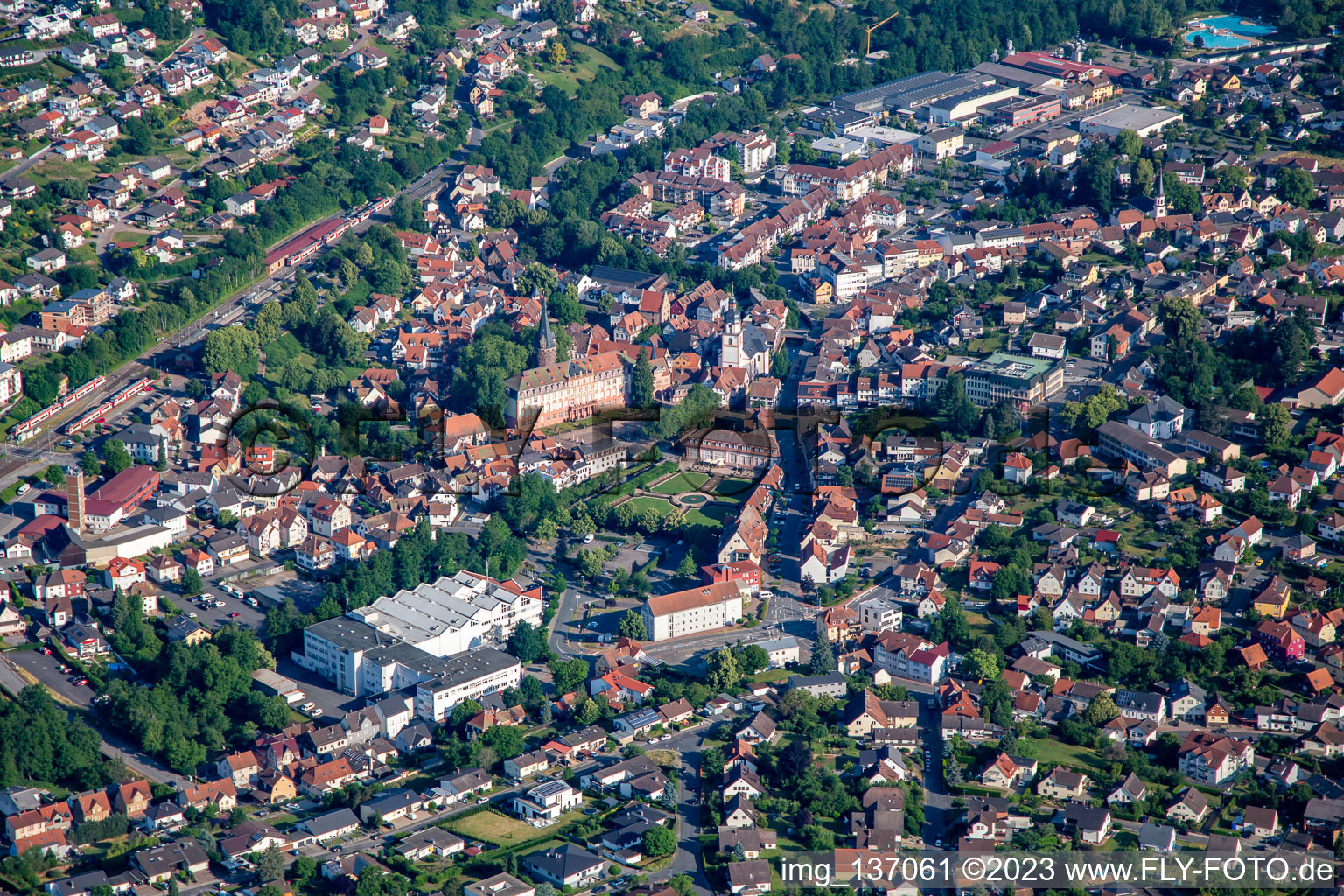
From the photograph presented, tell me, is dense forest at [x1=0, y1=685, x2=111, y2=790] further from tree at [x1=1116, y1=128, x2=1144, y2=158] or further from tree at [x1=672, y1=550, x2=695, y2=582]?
tree at [x1=1116, y1=128, x2=1144, y2=158]

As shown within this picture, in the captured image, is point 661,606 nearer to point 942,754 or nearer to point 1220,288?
point 942,754

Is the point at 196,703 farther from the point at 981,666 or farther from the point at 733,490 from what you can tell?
the point at 981,666

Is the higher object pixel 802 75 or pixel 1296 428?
pixel 802 75

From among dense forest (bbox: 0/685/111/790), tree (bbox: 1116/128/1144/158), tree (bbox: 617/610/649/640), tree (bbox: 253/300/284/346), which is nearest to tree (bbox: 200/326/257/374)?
tree (bbox: 253/300/284/346)

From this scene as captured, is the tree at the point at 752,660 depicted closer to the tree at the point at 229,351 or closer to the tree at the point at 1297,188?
the tree at the point at 229,351

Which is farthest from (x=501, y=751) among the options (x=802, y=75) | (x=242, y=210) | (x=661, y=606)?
(x=802, y=75)

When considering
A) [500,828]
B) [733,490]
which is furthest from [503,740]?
[733,490]
